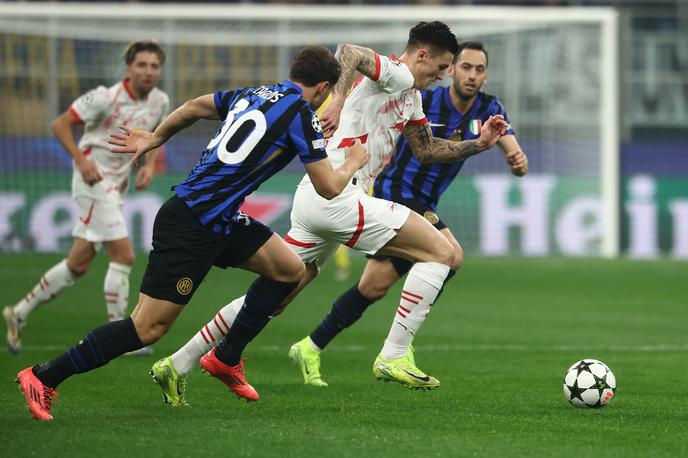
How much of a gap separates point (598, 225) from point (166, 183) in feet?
26.0

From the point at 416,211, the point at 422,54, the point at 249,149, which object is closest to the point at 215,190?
the point at 249,149

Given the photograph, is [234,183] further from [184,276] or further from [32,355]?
[32,355]

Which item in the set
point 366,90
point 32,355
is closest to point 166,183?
point 32,355

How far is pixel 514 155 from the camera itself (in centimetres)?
867

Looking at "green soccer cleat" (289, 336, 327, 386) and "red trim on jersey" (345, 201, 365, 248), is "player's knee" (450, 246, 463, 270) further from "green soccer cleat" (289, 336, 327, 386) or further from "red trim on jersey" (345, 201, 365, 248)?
"green soccer cleat" (289, 336, 327, 386)

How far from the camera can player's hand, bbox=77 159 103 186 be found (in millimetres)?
10383

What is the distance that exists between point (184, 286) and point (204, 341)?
77 centimetres

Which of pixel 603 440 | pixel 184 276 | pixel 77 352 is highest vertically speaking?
pixel 184 276

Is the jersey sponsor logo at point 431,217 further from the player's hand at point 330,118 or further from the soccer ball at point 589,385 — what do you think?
the soccer ball at point 589,385

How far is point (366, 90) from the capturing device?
7.88 m

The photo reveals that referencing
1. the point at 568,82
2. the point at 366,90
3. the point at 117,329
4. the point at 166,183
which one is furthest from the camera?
the point at 568,82

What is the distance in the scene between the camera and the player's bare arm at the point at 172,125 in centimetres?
680

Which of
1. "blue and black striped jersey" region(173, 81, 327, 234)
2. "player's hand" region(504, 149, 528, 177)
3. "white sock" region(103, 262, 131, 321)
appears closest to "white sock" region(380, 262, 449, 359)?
"player's hand" region(504, 149, 528, 177)

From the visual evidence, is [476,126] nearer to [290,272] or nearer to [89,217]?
[290,272]
